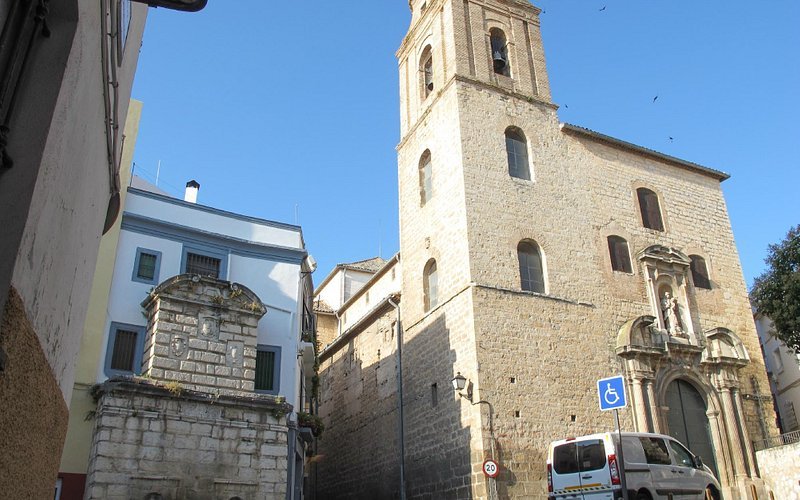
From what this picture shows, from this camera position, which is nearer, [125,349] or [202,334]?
[125,349]

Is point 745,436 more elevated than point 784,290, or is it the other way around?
point 784,290

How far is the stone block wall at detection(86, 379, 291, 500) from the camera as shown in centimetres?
1230

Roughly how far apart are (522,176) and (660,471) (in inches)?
409

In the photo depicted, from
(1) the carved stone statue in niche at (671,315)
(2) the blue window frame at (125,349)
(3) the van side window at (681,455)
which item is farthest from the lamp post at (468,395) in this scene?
(2) the blue window frame at (125,349)

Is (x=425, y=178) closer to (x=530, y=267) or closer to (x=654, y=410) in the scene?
(x=530, y=267)

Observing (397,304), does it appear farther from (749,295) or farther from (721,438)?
(749,295)

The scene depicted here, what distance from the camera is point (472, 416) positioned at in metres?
16.2

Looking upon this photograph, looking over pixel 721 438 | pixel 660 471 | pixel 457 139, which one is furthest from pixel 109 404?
pixel 721 438

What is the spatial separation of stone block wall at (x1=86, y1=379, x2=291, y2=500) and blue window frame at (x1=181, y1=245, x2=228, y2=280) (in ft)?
Answer: 10.4

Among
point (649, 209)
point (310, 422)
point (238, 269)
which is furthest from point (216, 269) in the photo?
point (649, 209)

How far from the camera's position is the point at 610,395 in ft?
33.8

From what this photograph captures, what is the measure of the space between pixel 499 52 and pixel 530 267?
806 cm

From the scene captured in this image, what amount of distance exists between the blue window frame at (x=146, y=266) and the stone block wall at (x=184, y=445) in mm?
2642

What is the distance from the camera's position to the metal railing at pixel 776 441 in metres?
18.8
